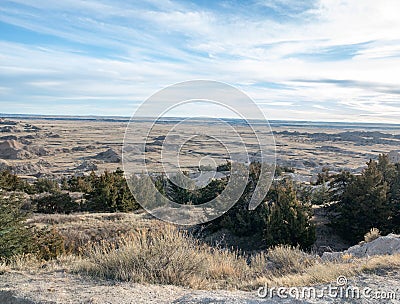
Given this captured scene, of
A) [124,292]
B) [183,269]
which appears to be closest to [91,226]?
[183,269]

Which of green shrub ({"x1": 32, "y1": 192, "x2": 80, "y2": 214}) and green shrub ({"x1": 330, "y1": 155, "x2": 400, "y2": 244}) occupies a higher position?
green shrub ({"x1": 330, "y1": 155, "x2": 400, "y2": 244})

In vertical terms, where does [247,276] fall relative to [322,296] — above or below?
below

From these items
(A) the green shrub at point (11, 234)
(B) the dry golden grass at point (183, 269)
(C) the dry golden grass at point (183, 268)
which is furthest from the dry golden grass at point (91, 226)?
(B) the dry golden grass at point (183, 269)

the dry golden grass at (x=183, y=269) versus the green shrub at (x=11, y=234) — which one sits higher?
the dry golden grass at (x=183, y=269)

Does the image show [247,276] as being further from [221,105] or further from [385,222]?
[385,222]

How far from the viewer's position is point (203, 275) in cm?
654

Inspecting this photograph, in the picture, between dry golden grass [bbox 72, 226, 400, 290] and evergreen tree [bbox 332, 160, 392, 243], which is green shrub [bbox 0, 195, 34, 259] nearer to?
dry golden grass [bbox 72, 226, 400, 290]

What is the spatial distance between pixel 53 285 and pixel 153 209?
16.6m

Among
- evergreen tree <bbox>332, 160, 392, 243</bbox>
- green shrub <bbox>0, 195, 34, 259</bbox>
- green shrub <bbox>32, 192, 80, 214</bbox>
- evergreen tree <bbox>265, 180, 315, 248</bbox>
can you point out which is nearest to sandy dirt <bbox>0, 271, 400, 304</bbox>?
green shrub <bbox>0, 195, 34, 259</bbox>

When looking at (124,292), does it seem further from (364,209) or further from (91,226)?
(364,209)

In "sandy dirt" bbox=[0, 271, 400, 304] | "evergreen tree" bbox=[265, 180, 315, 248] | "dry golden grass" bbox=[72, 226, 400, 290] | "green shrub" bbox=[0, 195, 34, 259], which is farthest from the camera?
"evergreen tree" bbox=[265, 180, 315, 248]

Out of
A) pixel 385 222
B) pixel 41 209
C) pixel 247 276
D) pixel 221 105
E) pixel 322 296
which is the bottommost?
pixel 41 209

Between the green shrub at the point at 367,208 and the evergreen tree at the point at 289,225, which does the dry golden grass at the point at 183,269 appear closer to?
the evergreen tree at the point at 289,225

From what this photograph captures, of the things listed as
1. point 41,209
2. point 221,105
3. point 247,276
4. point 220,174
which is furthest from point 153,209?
point 247,276
